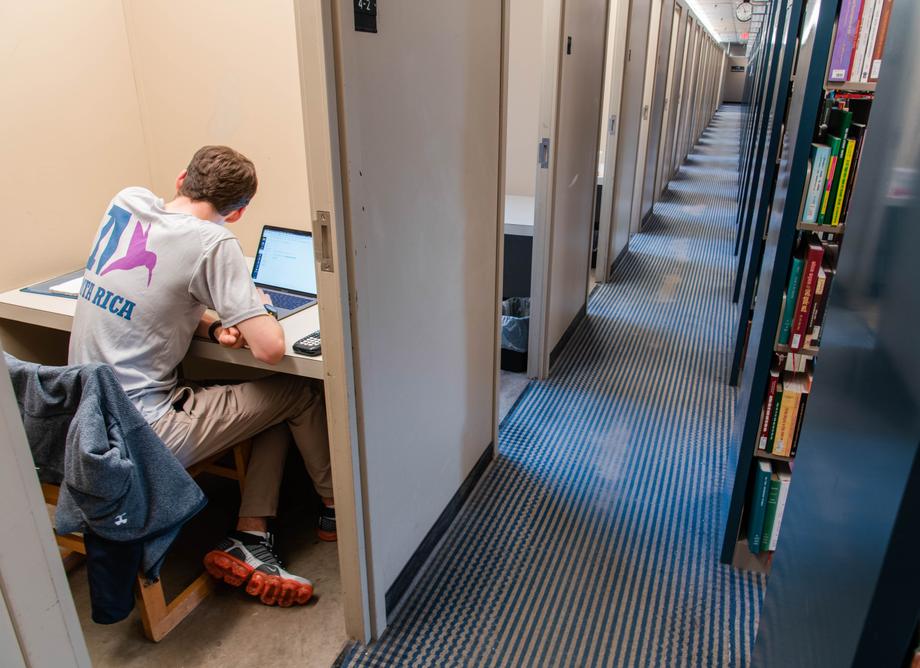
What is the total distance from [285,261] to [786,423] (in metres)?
1.61

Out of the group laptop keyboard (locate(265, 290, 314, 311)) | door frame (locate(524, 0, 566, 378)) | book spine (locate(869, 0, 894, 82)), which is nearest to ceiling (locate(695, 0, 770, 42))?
door frame (locate(524, 0, 566, 378))

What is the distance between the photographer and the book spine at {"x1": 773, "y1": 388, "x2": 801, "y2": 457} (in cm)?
177

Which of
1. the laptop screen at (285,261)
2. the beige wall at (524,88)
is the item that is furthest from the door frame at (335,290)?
the beige wall at (524,88)

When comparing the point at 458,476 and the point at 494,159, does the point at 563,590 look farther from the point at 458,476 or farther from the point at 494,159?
the point at 494,159

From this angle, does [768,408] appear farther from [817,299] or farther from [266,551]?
[266,551]

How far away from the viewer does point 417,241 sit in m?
1.56

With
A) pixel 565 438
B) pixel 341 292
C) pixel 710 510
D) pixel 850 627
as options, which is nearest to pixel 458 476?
pixel 565 438

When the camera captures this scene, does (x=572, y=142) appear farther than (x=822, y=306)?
Yes

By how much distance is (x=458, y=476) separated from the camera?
209 cm

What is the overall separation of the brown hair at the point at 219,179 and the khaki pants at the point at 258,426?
1.68ft

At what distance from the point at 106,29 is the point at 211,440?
1.49m

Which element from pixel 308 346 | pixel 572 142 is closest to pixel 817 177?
pixel 308 346

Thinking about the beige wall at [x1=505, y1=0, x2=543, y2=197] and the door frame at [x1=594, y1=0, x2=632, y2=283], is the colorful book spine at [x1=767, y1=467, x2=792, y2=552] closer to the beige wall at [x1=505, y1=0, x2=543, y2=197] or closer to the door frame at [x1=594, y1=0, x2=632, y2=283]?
the beige wall at [x1=505, y1=0, x2=543, y2=197]

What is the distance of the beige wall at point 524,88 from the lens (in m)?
3.62
